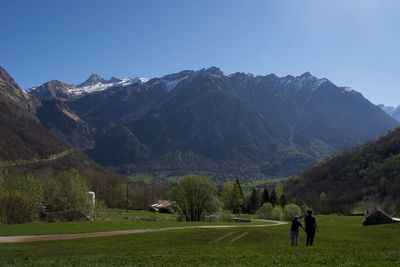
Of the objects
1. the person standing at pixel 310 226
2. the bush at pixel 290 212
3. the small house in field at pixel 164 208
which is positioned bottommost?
the person standing at pixel 310 226

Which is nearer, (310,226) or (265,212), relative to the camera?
(310,226)

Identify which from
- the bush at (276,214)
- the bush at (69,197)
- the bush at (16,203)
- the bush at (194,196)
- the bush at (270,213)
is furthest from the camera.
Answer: the bush at (270,213)

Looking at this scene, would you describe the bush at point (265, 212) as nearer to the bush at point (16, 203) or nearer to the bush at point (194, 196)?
the bush at point (194, 196)

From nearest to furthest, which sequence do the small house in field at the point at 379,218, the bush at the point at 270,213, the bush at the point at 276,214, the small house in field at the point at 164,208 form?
the small house in field at the point at 379,218 → the bush at the point at 276,214 → the bush at the point at 270,213 → the small house in field at the point at 164,208

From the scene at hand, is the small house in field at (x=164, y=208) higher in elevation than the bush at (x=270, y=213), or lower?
higher

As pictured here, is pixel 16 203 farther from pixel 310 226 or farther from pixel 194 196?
pixel 310 226

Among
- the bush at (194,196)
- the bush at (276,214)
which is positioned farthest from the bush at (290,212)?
the bush at (194,196)

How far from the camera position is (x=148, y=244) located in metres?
44.2

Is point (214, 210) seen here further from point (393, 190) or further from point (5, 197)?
point (393, 190)

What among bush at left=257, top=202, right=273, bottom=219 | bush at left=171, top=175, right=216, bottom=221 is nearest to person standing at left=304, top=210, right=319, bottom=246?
bush at left=171, top=175, right=216, bottom=221

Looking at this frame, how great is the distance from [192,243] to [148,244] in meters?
4.07

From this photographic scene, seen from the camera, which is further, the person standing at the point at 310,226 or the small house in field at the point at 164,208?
the small house in field at the point at 164,208

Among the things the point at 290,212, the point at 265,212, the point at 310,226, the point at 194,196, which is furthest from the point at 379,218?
the point at 265,212

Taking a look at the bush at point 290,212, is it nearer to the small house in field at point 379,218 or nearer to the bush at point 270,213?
the bush at point 270,213
